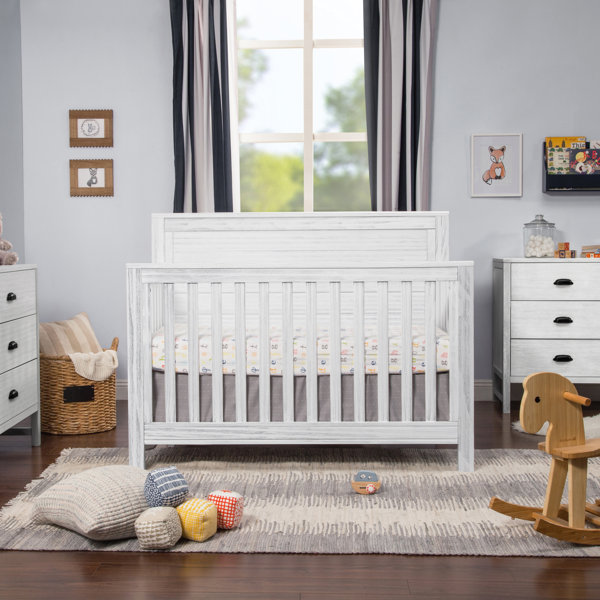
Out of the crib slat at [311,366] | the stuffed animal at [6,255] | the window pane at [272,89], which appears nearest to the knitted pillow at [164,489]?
the crib slat at [311,366]

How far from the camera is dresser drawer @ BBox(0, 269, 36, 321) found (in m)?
A: 2.50

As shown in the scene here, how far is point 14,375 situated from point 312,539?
4.57 ft

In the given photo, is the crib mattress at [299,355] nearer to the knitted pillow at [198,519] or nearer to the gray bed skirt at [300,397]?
the gray bed skirt at [300,397]

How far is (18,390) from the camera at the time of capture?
2613mm

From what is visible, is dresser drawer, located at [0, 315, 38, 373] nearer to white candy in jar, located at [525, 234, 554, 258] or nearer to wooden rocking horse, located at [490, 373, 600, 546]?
wooden rocking horse, located at [490, 373, 600, 546]

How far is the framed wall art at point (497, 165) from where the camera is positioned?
11.8 ft

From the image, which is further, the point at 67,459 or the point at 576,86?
the point at 576,86

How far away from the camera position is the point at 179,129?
3539 mm

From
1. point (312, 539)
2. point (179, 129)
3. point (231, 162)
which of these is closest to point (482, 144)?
point (231, 162)

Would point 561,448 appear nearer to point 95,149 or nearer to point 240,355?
point 240,355

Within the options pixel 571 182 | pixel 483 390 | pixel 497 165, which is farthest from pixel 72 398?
pixel 571 182

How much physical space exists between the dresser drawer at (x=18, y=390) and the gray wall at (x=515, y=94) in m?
2.11

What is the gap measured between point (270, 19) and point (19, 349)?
223 cm

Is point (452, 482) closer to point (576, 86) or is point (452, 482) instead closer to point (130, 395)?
point (130, 395)
